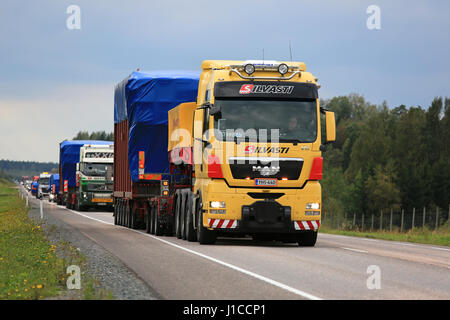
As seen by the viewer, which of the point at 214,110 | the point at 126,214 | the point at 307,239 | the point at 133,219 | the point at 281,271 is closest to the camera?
the point at 281,271

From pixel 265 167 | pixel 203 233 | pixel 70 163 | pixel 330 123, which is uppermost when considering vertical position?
pixel 330 123

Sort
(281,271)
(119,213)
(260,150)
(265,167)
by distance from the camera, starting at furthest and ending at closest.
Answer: (119,213) < (265,167) < (260,150) < (281,271)

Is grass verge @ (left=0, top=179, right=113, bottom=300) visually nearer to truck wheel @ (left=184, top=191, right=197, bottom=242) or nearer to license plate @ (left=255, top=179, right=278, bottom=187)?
truck wheel @ (left=184, top=191, right=197, bottom=242)

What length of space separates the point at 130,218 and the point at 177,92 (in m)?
6.44

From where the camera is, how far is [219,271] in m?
13.7

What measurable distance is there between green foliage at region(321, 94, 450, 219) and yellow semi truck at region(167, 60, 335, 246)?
76.7 m

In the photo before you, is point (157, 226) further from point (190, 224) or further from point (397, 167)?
point (397, 167)

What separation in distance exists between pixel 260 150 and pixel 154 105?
8.14m

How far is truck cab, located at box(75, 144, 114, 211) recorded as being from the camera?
2024 inches

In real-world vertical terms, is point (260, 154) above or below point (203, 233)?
above

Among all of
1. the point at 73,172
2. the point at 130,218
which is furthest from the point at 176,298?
the point at 73,172

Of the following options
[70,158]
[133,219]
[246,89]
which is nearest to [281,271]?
[246,89]

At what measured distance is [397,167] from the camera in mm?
111625

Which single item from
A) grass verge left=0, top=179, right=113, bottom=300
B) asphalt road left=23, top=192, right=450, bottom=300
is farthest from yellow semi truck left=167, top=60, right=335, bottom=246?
grass verge left=0, top=179, right=113, bottom=300
